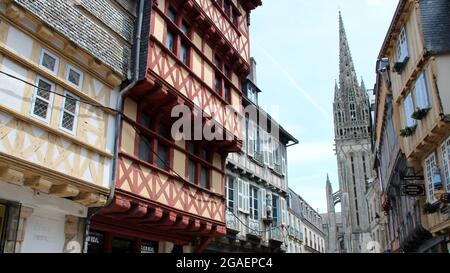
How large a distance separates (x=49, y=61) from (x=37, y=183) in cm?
262

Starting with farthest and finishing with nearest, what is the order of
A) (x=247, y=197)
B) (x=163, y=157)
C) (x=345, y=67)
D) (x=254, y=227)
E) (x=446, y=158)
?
(x=345, y=67) < (x=254, y=227) < (x=247, y=197) < (x=446, y=158) < (x=163, y=157)

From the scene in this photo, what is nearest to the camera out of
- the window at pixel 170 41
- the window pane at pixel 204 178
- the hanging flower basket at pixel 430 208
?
the window at pixel 170 41

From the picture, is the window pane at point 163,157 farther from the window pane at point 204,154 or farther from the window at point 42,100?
the window at point 42,100

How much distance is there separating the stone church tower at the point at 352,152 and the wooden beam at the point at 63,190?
76644 mm

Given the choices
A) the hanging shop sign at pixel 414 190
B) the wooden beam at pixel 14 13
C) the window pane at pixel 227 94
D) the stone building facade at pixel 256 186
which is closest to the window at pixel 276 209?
the stone building facade at pixel 256 186

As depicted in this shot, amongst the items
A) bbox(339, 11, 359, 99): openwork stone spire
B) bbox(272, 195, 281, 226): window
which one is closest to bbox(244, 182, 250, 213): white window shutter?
bbox(272, 195, 281, 226): window

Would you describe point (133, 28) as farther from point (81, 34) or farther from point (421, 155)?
point (421, 155)

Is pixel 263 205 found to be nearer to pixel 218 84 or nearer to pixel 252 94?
pixel 252 94

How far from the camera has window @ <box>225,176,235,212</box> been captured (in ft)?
62.0

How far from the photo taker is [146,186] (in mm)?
11836

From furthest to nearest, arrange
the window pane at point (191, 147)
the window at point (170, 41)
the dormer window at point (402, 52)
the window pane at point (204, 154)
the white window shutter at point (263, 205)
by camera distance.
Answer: the white window shutter at point (263, 205), the dormer window at point (402, 52), the window pane at point (204, 154), the window pane at point (191, 147), the window at point (170, 41)

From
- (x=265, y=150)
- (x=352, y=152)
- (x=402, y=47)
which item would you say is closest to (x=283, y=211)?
(x=265, y=150)

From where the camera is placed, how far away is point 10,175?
8445mm

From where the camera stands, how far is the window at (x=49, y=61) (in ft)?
31.4
